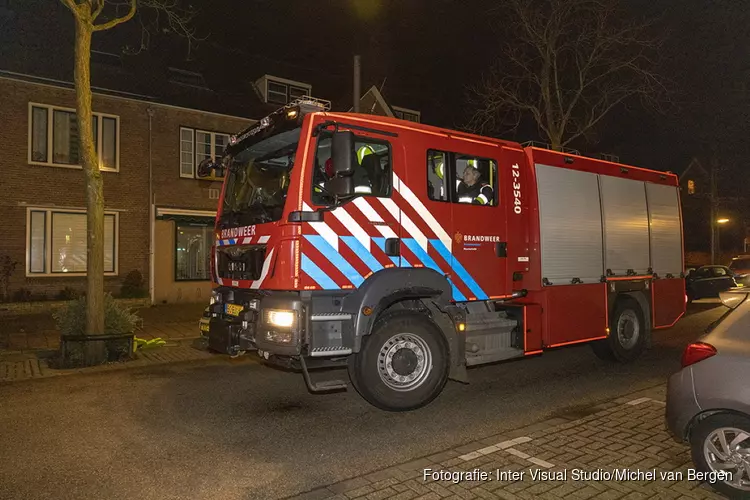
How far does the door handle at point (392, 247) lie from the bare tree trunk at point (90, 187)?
531cm

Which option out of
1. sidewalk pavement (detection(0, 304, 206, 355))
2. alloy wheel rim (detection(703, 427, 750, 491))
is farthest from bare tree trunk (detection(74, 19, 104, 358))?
alloy wheel rim (detection(703, 427, 750, 491))

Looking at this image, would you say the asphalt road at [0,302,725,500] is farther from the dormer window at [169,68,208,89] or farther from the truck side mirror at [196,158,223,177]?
the dormer window at [169,68,208,89]

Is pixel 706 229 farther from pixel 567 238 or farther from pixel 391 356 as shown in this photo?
pixel 391 356

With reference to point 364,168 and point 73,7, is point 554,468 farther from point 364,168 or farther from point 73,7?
point 73,7

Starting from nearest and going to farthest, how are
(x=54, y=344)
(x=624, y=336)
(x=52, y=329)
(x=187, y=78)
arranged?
(x=624, y=336)
(x=54, y=344)
(x=52, y=329)
(x=187, y=78)

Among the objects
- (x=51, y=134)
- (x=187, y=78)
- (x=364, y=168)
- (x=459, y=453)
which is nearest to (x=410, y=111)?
(x=187, y=78)

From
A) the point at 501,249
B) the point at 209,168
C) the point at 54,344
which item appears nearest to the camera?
the point at 501,249

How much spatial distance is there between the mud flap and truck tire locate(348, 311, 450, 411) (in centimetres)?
9

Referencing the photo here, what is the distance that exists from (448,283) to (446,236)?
21.6 inches

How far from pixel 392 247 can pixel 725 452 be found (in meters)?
3.31

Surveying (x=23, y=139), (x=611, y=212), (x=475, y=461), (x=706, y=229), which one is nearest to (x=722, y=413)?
(x=475, y=461)

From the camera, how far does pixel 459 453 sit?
14.7ft

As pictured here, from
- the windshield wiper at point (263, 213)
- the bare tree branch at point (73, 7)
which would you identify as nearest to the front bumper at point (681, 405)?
the windshield wiper at point (263, 213)

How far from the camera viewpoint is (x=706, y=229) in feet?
127
